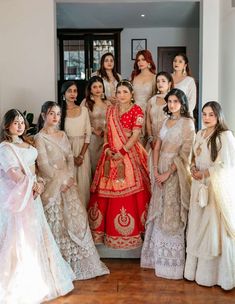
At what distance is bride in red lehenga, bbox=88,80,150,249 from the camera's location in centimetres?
339

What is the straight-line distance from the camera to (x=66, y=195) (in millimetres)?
A: 3197

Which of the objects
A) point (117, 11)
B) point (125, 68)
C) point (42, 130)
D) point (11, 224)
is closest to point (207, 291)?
point (11, 224)

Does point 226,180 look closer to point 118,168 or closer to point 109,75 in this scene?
point 118,168

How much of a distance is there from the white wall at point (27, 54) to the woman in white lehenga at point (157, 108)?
124 centimetres

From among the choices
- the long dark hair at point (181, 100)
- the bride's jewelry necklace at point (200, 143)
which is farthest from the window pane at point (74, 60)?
the bride's jewelry necklace at point (200, 143)

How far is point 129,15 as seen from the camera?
764cm

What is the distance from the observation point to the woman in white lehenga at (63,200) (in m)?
3.12

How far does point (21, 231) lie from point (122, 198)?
3.08 ft

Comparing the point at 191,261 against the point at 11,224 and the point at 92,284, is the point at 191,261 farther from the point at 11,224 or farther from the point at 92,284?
the point at 11,224

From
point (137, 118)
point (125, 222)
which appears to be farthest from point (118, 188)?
point (137, 118)

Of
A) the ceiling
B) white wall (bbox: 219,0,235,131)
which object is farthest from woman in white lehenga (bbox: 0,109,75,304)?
the ceiling

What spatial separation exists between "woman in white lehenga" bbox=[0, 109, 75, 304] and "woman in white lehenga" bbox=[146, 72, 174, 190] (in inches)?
43.2

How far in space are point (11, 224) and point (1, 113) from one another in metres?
1.98

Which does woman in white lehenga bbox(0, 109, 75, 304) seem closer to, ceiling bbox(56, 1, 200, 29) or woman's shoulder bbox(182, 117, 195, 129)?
woman's shoulder bbox(182, 117, 195, 129)
